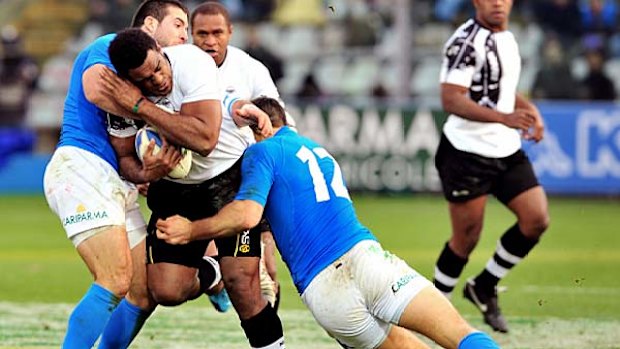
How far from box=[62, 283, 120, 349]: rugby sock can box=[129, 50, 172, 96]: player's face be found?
107 centimetres

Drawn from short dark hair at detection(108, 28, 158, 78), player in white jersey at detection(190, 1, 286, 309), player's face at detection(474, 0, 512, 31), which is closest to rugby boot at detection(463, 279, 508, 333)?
player in white jersey at detection(190, 1, 286, 309)

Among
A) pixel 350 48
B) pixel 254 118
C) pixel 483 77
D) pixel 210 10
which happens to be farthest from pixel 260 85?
pixel 350 48

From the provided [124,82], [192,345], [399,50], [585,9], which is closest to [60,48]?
[399,50]

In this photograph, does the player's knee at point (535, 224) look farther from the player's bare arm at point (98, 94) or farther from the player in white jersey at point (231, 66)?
Answer: the player's bare arm at point (98, 94)

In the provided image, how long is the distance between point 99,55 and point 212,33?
1.42 metres

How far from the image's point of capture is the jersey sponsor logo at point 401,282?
608cm

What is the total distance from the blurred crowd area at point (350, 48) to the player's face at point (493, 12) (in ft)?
34.6

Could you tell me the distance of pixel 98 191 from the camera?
6832 mm

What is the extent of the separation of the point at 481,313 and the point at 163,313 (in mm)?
2412

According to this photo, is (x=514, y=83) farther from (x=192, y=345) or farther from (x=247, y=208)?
(x=247, y=208)

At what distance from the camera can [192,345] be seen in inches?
330

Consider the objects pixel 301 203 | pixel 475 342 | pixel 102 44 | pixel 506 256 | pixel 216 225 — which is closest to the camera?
pixel 475 342

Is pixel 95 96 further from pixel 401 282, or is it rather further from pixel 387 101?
pixel 387 101

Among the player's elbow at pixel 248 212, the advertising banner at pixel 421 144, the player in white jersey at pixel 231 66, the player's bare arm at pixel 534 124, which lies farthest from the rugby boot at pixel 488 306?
the advertising banner at pixel 421 144
